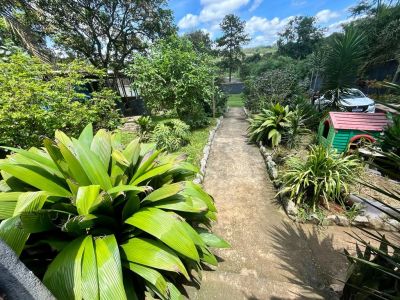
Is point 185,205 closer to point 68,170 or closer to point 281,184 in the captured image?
point 68,170

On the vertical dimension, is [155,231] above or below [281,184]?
above

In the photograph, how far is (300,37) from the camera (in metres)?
31.7

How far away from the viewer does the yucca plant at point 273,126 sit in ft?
21.0

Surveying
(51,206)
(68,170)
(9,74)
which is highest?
(9,74)

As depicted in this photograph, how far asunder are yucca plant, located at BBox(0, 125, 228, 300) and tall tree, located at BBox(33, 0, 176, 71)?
497 inches

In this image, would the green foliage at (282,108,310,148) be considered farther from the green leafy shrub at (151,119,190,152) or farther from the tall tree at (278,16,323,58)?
the tall tree at (278,16,323,58)

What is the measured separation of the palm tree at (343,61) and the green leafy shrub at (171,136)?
4.76 meters

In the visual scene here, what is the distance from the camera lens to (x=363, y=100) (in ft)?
31.4

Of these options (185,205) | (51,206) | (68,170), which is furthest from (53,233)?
(185,205)

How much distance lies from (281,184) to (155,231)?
334 cm

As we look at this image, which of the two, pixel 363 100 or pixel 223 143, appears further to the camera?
pixel 363 100

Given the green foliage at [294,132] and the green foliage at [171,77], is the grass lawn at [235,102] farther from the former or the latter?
the green foliage at [294,132]

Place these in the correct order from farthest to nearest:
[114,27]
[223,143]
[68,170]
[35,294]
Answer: [114,27], [223,143], [68,170], [35,294]

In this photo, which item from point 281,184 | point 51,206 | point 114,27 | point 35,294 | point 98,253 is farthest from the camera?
point 114,27
